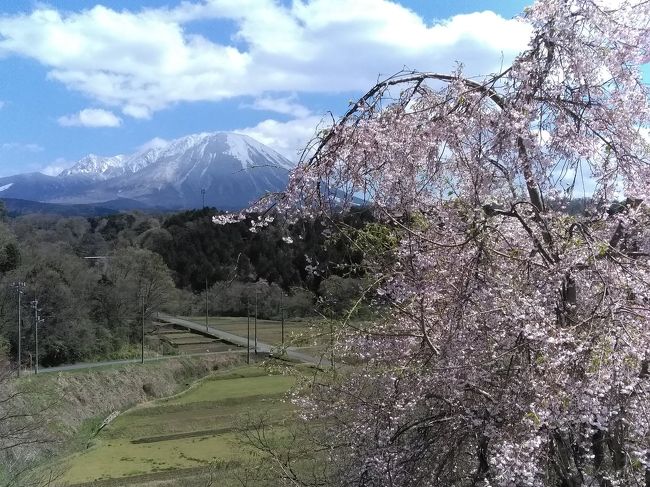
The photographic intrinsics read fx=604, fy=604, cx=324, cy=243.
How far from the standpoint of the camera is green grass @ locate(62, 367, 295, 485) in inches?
956

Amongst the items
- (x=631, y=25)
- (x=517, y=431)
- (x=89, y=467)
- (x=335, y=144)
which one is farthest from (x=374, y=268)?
(x=89, y=467)

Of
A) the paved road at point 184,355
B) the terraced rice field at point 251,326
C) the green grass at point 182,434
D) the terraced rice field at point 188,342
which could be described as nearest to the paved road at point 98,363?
the paved road at point 184,355

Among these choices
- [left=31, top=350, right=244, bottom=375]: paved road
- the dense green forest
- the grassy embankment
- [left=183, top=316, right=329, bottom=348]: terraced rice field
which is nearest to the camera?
the grassy embankment

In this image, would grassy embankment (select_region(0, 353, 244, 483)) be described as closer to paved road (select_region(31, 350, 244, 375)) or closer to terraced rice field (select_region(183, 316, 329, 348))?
paved road (select_region(31, 350, 244, 375))

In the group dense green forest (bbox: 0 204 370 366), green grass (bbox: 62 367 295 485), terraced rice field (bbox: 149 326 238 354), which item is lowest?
terraced rice field (bbox: 149 326 238 354)

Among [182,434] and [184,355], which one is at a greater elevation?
[182,434]

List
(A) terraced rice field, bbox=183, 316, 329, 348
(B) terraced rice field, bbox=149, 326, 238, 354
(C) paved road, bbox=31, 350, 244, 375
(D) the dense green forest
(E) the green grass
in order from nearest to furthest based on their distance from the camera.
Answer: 1. (E) the green grass
2. (C) paved road, bbox=31, 350, 244, 375
3. (D) the dense green forest
4. (B) terraced rice field, bbox=149, 326, 238, 354
5. (A) terraced rice field, bbox=183, 316, 329, 348

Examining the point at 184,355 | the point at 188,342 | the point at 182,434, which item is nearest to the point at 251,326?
the point at 188,342

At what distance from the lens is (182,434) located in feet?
101

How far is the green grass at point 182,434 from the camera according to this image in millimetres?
24281

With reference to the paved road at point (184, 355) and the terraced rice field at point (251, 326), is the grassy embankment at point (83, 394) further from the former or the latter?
the terraced rice field at point (251, 326)

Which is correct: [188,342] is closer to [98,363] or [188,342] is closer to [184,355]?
[184,355]

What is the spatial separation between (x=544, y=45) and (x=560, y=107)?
1.15ft

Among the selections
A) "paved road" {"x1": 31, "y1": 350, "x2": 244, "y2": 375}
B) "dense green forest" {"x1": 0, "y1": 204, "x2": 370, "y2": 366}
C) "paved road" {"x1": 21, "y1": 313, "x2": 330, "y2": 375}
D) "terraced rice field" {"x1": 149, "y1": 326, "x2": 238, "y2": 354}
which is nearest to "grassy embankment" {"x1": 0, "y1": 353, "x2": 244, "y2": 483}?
"paved road" {"x1": 31, "y1": 350, "x2": 244, "y2": 375}
